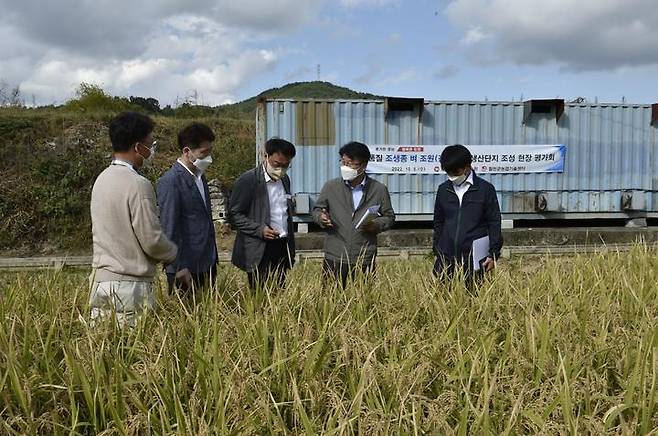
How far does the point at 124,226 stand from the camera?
8.52 feet

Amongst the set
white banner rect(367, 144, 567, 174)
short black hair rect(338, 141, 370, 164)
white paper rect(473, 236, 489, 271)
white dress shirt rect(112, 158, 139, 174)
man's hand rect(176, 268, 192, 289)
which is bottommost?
man's hand rect(176, 268, 192, 289)

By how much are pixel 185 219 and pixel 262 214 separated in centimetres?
69

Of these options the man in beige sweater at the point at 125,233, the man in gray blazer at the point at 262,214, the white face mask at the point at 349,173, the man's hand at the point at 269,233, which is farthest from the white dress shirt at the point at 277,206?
the man in beige sweater at the point at 125,233

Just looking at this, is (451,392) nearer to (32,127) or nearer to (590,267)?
(590,267)

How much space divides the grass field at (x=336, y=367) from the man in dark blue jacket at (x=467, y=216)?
2.89 ft

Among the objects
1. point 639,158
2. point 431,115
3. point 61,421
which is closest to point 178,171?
point 61,421

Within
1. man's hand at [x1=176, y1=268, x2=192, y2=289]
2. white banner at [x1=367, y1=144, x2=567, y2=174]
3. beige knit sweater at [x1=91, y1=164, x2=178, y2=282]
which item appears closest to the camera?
beige knit sweater at [x1=91, y1=164, x2=178, y2=282]

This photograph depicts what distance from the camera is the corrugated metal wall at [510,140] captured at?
34.4 ft

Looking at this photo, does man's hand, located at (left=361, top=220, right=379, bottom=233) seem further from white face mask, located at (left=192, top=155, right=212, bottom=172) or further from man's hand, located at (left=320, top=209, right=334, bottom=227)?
white face mask, located at (left=192, top=155, right=212, bottom=172)

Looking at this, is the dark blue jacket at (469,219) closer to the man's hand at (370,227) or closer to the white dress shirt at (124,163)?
the man's hand at (370,227)

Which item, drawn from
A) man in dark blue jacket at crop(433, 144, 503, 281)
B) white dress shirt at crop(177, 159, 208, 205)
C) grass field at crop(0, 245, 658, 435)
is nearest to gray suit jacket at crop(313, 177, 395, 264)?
man in dark blue jacket at crop(433, 144, 503, 281)

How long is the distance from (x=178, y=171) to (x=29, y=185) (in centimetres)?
972

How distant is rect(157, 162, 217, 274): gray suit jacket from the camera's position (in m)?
3.25

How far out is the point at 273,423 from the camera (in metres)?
1.78
